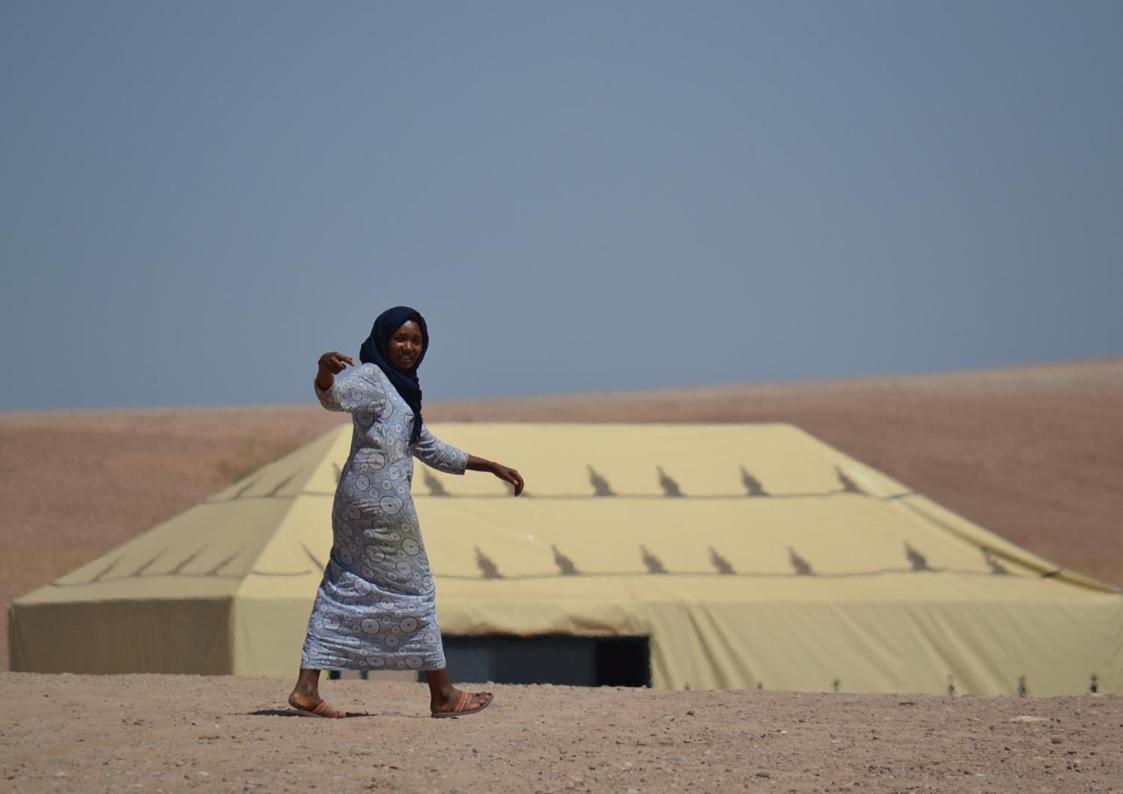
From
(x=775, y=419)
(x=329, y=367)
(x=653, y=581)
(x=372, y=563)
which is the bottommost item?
(x=653, y=581)

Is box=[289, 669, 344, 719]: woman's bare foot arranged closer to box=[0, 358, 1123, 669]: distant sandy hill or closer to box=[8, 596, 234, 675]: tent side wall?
Result: box=[8, 596, 234, 675]: tent side wall

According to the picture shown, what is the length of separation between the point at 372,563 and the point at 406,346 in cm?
81

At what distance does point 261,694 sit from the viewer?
6812mm

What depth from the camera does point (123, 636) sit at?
10227mm

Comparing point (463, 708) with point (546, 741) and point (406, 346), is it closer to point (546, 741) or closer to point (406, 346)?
point (546, 741)

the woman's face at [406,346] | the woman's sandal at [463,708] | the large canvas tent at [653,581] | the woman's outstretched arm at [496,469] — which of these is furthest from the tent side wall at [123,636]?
the woman's face at [406,346]

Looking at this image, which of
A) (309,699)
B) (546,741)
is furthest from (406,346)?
(546,741)

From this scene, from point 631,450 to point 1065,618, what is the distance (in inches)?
122

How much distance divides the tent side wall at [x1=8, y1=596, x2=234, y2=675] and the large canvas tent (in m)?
0.01

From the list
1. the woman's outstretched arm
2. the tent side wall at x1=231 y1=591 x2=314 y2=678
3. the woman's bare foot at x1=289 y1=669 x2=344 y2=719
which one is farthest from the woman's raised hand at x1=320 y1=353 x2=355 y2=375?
the tent side wall at x1=231 y1=591 x2=314 y2=678

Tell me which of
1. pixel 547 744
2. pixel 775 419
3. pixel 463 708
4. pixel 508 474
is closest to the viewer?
pixel 547 744

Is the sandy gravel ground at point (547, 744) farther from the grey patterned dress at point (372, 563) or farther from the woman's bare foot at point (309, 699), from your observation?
the grey patterned dress at point (372, 563)

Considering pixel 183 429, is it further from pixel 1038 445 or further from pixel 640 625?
pixel 640 625

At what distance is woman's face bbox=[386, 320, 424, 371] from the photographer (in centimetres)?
601
